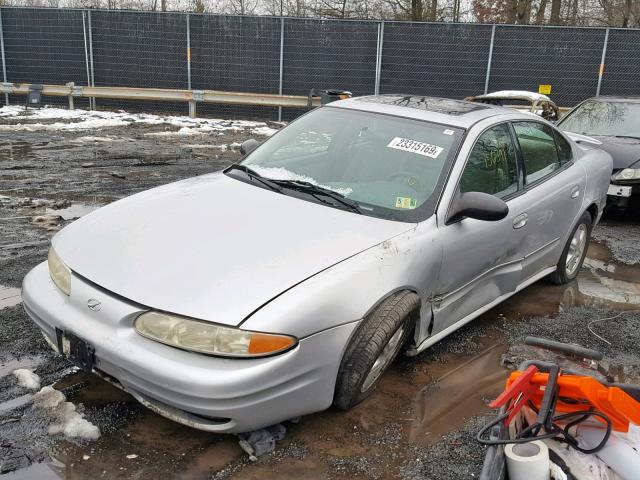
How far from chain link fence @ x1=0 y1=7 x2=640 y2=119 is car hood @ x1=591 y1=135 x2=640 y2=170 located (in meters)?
8.10

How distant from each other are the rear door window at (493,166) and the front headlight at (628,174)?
3.71m

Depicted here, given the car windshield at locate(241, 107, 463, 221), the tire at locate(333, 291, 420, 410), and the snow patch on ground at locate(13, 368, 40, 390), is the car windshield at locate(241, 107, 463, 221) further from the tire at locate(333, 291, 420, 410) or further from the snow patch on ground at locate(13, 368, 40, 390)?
the snow patch on ground at locate(13, 368, 40, 390)

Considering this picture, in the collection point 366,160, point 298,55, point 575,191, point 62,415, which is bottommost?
point 62,415

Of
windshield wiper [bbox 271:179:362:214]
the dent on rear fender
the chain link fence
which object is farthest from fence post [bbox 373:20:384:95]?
the dent on rear fender

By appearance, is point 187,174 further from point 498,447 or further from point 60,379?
point 498,447

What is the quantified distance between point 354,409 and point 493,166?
6.21ft

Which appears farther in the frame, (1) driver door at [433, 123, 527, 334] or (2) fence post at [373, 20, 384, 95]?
(2) fence post at [373, 20, 384, 95]

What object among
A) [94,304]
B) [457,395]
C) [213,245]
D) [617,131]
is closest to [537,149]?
[457,395]

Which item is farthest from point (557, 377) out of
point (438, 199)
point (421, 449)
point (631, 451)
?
point (438, 199)

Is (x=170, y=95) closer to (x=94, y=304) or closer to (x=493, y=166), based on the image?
(x=493, y=166)

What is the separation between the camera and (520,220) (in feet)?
13.7

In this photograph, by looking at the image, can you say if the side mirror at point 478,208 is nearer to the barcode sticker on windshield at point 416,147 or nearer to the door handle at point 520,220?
the barcode sticker on windshield at point 416,147

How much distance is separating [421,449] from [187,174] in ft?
21.5

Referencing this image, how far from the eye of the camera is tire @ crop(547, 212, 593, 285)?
16.9ft
